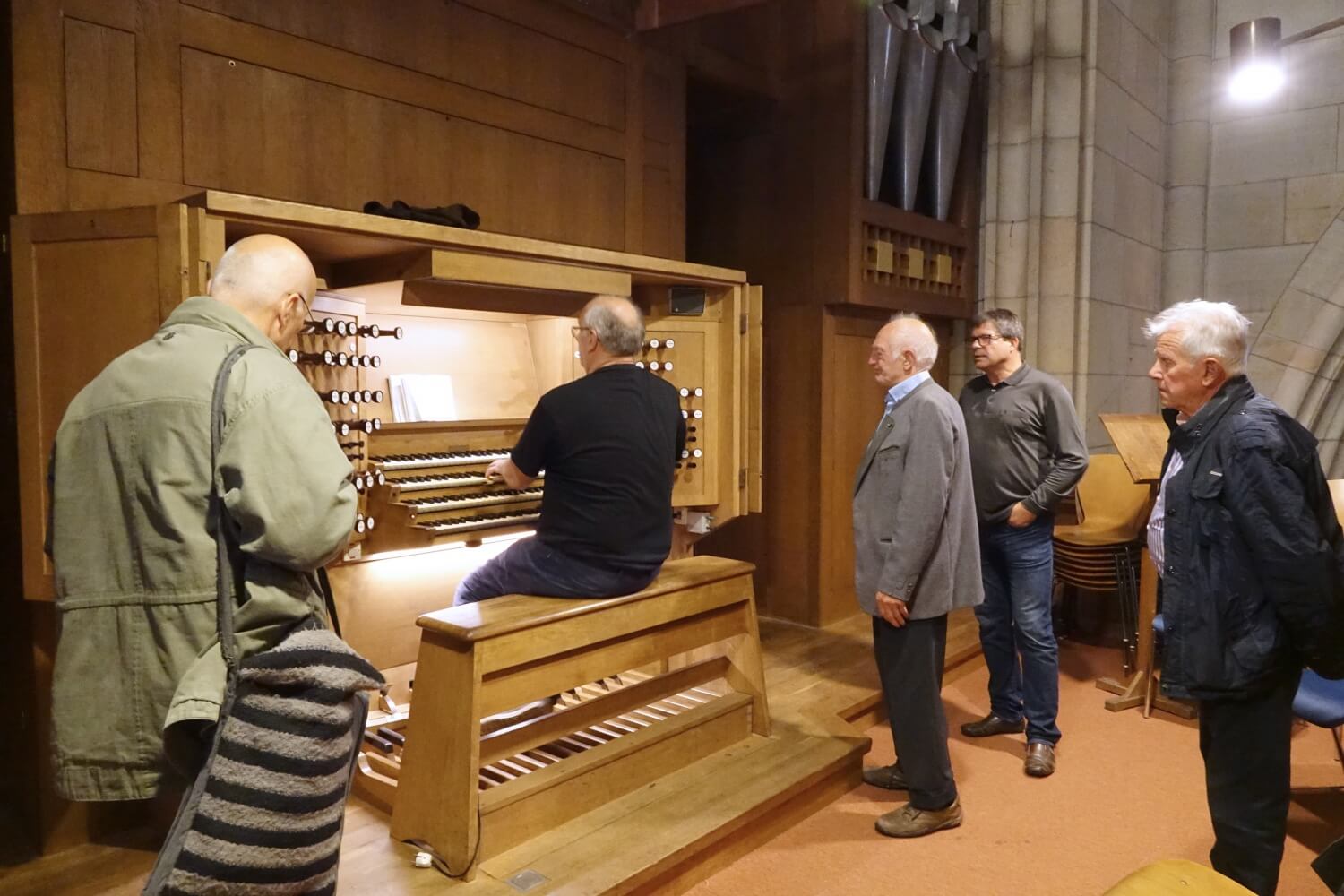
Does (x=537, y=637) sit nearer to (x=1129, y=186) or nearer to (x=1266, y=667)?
(x=1266, y=667)

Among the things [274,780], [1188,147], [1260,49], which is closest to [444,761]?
[274,780]

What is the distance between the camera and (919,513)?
2.88 meters

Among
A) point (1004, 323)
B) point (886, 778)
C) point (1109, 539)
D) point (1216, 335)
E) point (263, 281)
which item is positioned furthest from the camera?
point (1109, 539)

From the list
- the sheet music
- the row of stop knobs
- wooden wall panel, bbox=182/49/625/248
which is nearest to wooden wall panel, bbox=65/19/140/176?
wooden wall panel, bbox=182/49/625/248

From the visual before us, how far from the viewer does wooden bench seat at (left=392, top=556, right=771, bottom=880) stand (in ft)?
8.59

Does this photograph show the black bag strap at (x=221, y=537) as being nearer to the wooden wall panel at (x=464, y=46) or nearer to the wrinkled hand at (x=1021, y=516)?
the wooden wall panel at (x=464, y=46)

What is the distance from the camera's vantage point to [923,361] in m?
3.00

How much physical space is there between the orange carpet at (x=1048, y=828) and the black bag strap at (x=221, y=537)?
172 cm

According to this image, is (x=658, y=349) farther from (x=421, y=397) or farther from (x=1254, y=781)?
(x=1254, y=781)

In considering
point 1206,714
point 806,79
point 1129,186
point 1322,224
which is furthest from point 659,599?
point 1322,224

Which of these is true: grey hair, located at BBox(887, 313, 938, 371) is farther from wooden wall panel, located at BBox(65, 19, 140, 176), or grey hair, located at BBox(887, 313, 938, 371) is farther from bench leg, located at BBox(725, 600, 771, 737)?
wooden wall panel, located at BBox(65, 19, 140, 176)

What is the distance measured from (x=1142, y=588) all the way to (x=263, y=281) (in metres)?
3.93

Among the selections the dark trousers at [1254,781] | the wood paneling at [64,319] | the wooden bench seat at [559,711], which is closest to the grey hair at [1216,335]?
the dark trousers at [1254,781]

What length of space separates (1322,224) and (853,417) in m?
2.99
